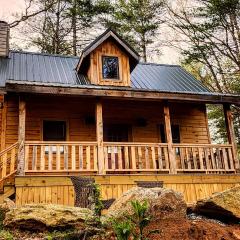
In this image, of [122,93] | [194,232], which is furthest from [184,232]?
[122,93]

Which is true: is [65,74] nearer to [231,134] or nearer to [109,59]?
[109,59]

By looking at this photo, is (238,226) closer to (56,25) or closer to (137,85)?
(137,85)

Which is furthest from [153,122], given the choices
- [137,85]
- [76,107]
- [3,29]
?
[3,29]

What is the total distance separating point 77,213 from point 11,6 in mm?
22392

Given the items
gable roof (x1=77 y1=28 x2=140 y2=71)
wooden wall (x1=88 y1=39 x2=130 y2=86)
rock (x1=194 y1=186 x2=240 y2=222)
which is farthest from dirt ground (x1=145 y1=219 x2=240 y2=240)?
gable roof (x1=77 y1=28 x2=140 y2=71)

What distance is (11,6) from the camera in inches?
987

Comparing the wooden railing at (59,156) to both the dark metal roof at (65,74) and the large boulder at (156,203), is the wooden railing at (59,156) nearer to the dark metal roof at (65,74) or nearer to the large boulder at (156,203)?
the dark metal roof at (65,74)

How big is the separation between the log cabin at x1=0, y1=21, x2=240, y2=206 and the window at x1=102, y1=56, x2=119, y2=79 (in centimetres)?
4

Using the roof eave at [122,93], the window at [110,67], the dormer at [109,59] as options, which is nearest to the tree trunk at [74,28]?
the dormer at [109,59]

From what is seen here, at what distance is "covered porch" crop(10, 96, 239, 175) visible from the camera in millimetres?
11305

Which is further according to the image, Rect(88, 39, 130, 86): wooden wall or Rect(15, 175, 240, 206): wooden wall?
Rect(88, 39, 130, 86): wooden wall

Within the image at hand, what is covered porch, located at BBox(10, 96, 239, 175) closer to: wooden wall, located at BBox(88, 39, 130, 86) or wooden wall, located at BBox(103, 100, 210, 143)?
wooden wall, located at BBox(103, 100, 210, 143)

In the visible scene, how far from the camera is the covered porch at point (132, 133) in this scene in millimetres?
11305

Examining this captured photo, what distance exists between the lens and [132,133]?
13922mm
